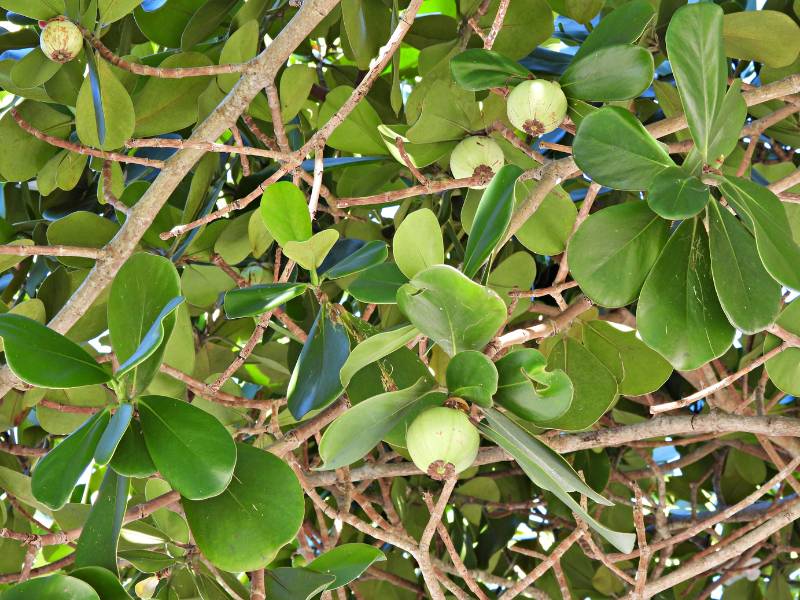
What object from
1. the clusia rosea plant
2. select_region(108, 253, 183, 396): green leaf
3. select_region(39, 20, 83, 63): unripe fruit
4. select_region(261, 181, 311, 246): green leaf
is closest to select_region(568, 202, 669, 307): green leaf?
the clusia rosea plant

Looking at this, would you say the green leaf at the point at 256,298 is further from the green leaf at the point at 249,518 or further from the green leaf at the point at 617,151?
the green leaf at the point at 617,151

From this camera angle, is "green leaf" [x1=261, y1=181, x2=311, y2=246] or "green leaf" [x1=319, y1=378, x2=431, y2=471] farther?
"green leaf" [x1=261, y1=181, x2=311, y2=246]

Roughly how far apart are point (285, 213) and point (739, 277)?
0.37 m

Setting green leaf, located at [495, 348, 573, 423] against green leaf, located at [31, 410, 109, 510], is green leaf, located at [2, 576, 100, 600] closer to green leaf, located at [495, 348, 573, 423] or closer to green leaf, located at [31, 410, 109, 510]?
green leaf, located at [31, 410, 109, 510]

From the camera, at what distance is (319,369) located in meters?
0.77

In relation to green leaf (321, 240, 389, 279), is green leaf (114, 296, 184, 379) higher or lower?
higher

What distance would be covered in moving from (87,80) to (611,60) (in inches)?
21.1

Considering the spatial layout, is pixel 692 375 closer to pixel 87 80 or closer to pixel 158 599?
pixel 158 599

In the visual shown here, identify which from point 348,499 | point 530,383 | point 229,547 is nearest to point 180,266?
point 348,499

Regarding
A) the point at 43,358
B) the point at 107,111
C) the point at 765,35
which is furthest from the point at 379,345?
the point at 765,35

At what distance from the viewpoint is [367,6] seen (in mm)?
1097

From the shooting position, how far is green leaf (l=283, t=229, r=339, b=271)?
2.39ft

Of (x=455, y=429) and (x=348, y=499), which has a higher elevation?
(x=455, y=429)

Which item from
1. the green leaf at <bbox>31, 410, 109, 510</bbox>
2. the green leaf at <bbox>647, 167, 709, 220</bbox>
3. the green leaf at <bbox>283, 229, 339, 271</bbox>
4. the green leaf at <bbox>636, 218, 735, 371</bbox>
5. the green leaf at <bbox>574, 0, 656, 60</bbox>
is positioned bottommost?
the green leaf at <bbox>31, 410, 109, 510</bbox>
